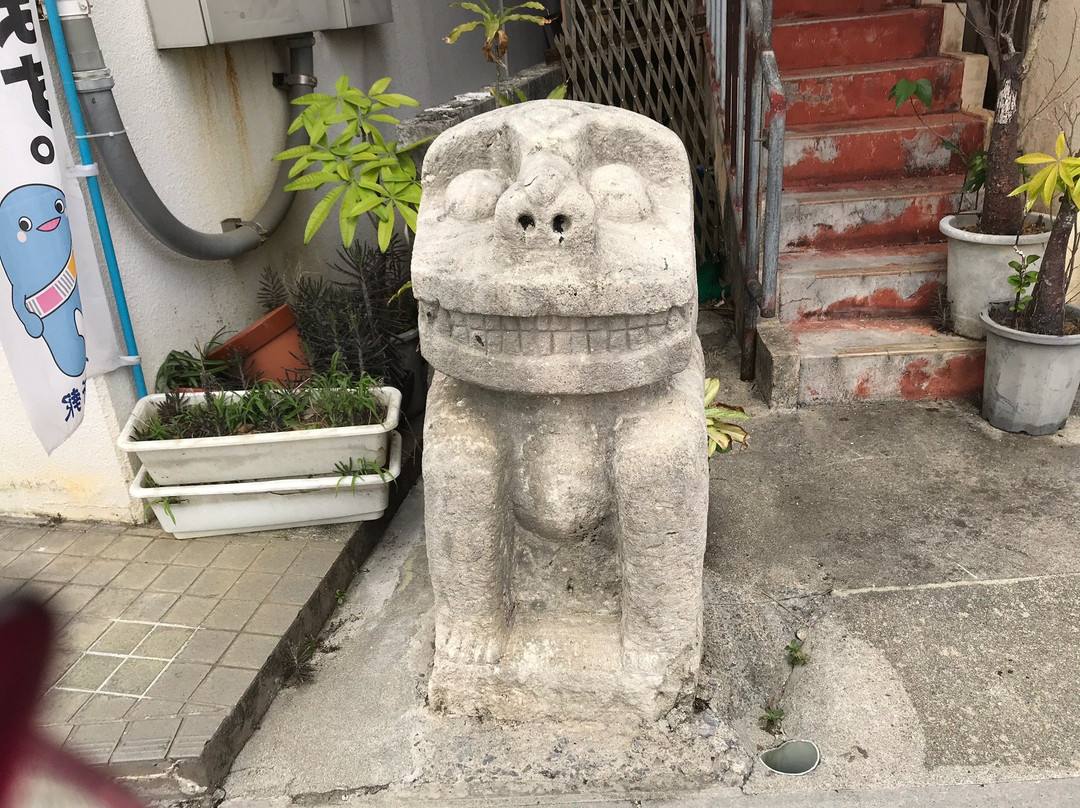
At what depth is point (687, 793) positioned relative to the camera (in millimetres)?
1970

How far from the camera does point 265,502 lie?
2811 mm

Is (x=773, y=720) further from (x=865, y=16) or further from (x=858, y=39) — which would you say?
(x=865, y=16)

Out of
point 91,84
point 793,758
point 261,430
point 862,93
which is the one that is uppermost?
point 91,84

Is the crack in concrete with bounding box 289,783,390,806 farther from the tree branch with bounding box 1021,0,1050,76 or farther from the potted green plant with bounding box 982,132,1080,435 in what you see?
the tree branch with bounding box 1021,0,1050,76

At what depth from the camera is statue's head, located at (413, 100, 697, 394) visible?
167 centimetres

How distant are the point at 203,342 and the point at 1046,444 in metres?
3.32

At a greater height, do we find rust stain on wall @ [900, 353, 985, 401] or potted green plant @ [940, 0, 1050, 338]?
potted green plant @ [940, 0, 1050, 338]

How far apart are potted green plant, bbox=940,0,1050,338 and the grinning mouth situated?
234cm

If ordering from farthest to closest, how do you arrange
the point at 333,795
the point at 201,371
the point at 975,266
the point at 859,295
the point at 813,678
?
the point at 859,295 → the point at 975,266 → the point at 201,371 → the point at 813,678 → the point at 333,795

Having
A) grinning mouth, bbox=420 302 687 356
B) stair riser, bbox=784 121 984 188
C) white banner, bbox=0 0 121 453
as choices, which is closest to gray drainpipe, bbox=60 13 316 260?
white banner, bbox=0 0 121 453

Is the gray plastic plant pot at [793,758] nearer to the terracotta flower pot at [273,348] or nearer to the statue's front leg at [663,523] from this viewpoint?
the statue's front leg at [663,523]

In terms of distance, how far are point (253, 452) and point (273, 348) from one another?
832mm

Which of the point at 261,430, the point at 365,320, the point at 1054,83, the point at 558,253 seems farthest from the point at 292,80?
the point at 1054,83

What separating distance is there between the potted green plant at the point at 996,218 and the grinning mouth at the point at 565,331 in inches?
92.0
